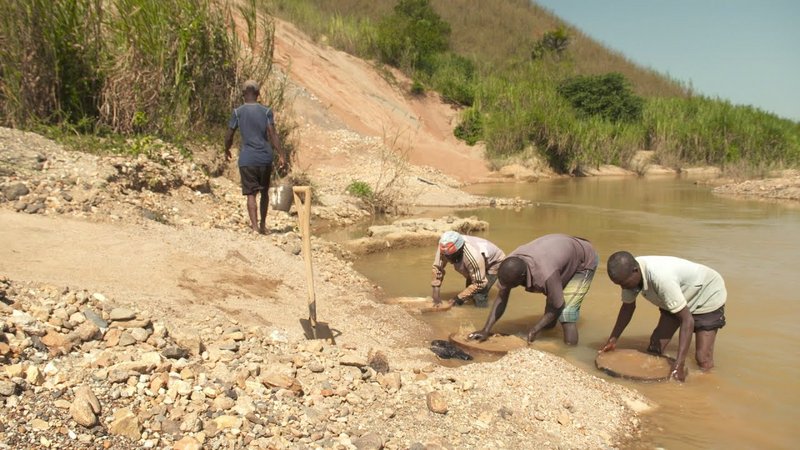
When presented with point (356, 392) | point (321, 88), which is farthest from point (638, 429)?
point (321, 88)

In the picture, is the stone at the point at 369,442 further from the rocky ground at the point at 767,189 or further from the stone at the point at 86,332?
the rocky ground at the point at 767,189

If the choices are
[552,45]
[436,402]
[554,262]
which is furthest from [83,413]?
[552,45]

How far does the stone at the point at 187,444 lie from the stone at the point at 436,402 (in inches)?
45.0

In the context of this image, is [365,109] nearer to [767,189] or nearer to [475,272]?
[767,189]

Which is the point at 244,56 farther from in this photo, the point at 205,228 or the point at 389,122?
the point at 389,122

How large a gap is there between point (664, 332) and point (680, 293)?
1.61 feet

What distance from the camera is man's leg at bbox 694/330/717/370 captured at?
426 centimetres

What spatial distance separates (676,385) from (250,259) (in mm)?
3528

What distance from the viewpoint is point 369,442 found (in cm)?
283

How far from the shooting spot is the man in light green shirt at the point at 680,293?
406 centimetres

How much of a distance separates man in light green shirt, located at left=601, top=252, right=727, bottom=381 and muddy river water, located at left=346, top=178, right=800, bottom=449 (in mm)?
242

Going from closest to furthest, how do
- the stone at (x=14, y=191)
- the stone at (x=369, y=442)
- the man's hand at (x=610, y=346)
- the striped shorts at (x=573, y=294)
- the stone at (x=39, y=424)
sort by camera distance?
the stone at (x=39, y=424) → the stone at (x=369, y=442) → the man's hand at (x=610, y=346) → the striped shorts at (x=573, y=294) → the stone at (x=14, y=191)

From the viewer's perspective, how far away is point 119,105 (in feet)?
25.2

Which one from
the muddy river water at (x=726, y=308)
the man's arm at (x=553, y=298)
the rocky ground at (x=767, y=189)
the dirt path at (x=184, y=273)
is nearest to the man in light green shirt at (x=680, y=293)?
the muddy river water at (x=726, y=308)
